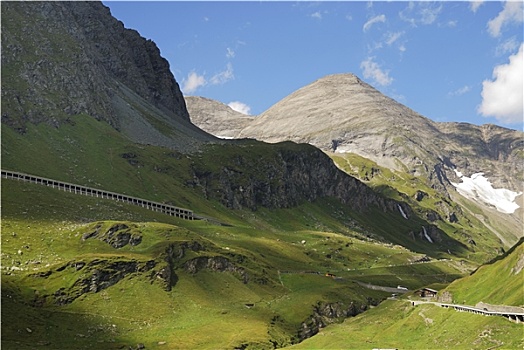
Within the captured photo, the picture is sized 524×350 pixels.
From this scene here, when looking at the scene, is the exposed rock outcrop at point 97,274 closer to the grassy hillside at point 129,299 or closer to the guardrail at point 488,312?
the grassy hillside at point 129,299

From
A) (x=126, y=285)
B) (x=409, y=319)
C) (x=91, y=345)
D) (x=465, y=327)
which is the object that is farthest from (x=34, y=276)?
(x=465, y=327)

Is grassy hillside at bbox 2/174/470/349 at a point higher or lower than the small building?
lower

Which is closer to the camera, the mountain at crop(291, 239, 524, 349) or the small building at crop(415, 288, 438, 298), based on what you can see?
the mountain at crop(291, 239, 524, 349)

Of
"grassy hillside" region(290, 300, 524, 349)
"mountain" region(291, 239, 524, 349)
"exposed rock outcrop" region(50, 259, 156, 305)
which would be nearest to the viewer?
"grassy hillside" region(290, 300, 524, 349)

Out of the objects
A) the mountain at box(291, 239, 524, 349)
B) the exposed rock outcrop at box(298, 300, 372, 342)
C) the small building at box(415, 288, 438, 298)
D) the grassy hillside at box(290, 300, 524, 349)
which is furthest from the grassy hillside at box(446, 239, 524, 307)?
the exposed rock outcrop at box(298, 300, 372, 342)

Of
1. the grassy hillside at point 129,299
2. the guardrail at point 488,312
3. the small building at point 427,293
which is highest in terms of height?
the guardrail at point 488,312

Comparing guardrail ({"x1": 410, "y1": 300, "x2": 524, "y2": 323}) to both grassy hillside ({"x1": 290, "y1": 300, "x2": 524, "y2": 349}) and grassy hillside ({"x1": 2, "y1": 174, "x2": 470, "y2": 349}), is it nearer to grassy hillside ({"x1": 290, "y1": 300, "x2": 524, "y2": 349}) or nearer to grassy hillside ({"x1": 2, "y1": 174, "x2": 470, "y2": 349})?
grassy hillside ({"x1": 290, "y1": 300, "x2": 524, "y2": 349})

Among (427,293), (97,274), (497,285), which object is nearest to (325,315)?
(427,293)

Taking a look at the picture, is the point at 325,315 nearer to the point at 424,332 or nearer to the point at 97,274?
the point at 97,274

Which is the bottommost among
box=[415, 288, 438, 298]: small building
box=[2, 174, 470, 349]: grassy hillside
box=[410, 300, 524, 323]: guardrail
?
box=[2, 174, 470, 349]: grassy hillside

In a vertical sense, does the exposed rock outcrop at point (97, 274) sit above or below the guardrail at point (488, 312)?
below

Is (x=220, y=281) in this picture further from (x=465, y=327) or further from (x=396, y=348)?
(x=465, y=327)

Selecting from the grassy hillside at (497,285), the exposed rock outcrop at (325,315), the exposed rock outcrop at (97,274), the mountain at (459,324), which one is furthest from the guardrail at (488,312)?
the exposed rock outcrop at (97,274)

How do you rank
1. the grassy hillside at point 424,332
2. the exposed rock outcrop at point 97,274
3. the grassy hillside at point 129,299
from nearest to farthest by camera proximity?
the grassy hillside at point 424,332
the grassy hillside at point 129,299
the exposed rock outcrop at point 97,274
